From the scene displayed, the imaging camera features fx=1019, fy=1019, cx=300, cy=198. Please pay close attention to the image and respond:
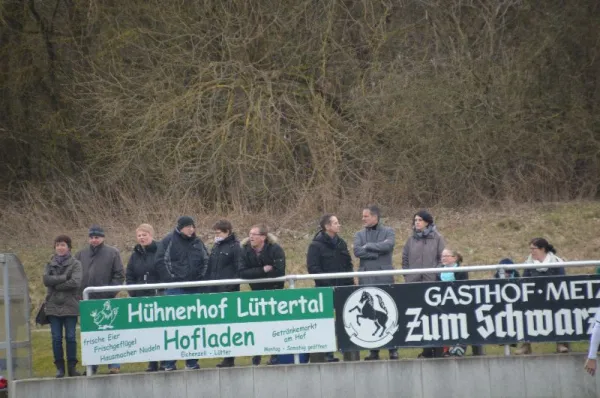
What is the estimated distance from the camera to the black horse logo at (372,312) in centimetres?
1229

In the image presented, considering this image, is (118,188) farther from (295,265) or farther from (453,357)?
(453,357)

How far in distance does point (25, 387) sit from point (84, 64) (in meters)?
16.3

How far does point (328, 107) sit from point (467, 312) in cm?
1376

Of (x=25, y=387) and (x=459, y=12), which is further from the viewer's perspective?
(x=459, y=12)

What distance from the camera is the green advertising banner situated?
12.3 meters

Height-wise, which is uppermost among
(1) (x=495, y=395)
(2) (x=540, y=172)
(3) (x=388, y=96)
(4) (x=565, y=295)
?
(3) (x=388, y=96)

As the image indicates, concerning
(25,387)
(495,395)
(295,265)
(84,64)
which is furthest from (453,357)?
(84,64)

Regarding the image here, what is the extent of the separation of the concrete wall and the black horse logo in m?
0.46

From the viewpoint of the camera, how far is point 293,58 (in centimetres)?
2512

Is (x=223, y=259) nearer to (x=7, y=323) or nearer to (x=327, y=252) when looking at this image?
(x=327, y=252)

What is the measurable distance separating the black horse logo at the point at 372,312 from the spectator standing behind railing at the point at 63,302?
3625 mm

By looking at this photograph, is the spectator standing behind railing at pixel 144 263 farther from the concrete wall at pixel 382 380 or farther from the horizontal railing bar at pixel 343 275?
the concrete wall at pixel 382 380

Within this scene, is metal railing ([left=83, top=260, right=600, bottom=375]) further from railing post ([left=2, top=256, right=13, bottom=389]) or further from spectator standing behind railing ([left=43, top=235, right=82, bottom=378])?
railing post ([left=2, top=256, right=13, bottom=389])

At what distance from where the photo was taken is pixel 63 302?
42.8 feet
